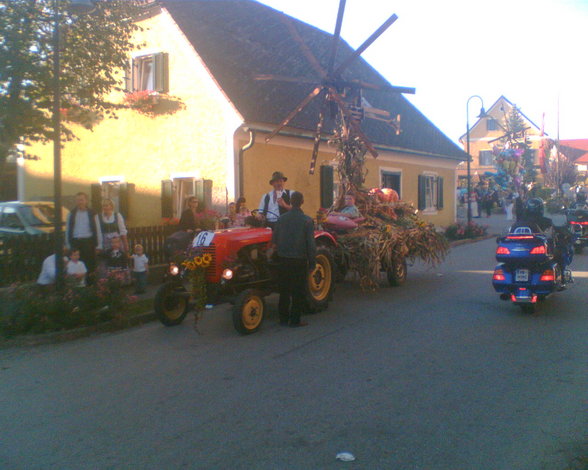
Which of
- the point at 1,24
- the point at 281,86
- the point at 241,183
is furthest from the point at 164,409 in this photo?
the point at 281,86

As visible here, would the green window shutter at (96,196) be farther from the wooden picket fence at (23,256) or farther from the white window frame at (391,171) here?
the white window frame at (391,171)

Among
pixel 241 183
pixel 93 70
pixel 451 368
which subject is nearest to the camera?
pixel 451 368

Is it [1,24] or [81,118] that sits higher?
[1,24]

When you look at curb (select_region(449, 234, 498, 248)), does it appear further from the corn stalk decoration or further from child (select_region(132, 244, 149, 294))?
child (select_region(132, 244, 149, 294))

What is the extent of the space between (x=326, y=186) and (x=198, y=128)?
4498mm

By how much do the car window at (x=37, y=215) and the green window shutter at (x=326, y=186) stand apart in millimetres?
7544

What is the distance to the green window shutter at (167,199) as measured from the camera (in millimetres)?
15555

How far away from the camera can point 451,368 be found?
594cm

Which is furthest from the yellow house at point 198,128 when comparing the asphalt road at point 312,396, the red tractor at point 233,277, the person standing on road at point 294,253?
the asphalt road at point 312,396

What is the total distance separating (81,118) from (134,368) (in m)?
7.45

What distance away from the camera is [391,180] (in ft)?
72.1

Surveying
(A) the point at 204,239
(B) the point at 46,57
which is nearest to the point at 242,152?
(B) the point at 46,57

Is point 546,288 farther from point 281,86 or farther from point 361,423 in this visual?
point 281,86

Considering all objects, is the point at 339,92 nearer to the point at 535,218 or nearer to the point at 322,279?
the point at 322,279
